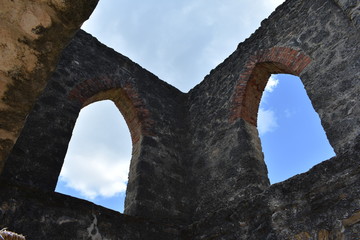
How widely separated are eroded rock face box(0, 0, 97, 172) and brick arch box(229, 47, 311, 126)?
404 centimetres

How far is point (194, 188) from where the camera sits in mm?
5246

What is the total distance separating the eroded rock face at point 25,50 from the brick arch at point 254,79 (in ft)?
13.2

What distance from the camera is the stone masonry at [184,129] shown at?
141 centimetres

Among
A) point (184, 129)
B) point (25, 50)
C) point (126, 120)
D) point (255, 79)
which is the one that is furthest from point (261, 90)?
point (25, 50)

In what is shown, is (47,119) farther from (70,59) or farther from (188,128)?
(188,128)

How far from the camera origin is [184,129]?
6293mm

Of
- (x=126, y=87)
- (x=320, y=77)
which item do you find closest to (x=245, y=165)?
(x=320, y=77)

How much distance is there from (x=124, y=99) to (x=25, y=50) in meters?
4.60

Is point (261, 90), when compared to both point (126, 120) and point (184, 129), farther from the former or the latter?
point (126, 120)

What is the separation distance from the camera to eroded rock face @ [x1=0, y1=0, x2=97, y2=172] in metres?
1.28

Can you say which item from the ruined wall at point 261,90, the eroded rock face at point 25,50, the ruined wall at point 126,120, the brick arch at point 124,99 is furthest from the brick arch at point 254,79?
the eroded rock face at point 25,50

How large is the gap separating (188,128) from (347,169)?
151 inches

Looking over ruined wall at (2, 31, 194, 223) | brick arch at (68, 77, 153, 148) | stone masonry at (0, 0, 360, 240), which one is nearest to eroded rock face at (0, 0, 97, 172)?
stone masonry at (0, 0, 360, 240)

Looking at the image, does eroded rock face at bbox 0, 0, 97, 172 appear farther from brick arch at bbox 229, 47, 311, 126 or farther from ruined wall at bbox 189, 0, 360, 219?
brick arch at bbox 229, 47, 311, 126
